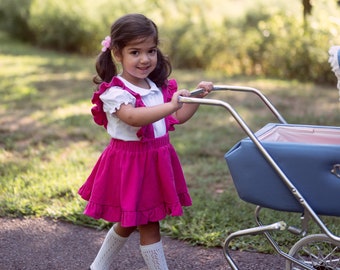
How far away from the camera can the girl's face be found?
2.82 meters

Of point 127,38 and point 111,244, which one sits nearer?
point 127,38

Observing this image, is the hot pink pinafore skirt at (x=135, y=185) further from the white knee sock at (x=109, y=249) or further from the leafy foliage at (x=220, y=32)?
the leafy foliage at (x=220, y=32)

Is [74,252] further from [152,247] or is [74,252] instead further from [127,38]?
[127,38]

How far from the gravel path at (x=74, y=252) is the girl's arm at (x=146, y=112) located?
963 mm

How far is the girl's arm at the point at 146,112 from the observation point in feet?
8.65

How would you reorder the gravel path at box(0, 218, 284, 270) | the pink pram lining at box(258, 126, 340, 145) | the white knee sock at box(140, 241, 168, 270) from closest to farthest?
the white knee sock at box(140, 241, 168, 270) < the pink pram lining at box(258, 126, 340, 145) < the gravel path at box(0, 218, 284, 270)

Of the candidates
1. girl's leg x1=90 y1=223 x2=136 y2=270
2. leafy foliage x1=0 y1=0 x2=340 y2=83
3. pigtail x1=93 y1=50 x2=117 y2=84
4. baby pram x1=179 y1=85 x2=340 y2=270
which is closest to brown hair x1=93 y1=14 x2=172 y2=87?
pigtail x1=93 y1=50 x2=117 y2=84

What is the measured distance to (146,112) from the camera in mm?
2693

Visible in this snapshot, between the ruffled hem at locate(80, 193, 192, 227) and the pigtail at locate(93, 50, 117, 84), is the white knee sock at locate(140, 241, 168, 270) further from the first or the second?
the pigtail at locate(93, 50, 117, 84)

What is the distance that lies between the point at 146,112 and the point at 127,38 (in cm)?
36

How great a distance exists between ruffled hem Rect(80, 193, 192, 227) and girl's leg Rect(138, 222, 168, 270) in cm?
8

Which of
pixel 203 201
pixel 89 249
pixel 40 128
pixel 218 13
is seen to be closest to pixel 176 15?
pixel 218 13

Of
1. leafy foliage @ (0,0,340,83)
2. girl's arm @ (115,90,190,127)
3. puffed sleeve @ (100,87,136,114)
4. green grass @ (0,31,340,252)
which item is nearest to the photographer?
girl's arm @ (115,90,190,127)

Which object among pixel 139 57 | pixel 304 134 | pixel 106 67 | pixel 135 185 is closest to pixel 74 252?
pixel 135 185
